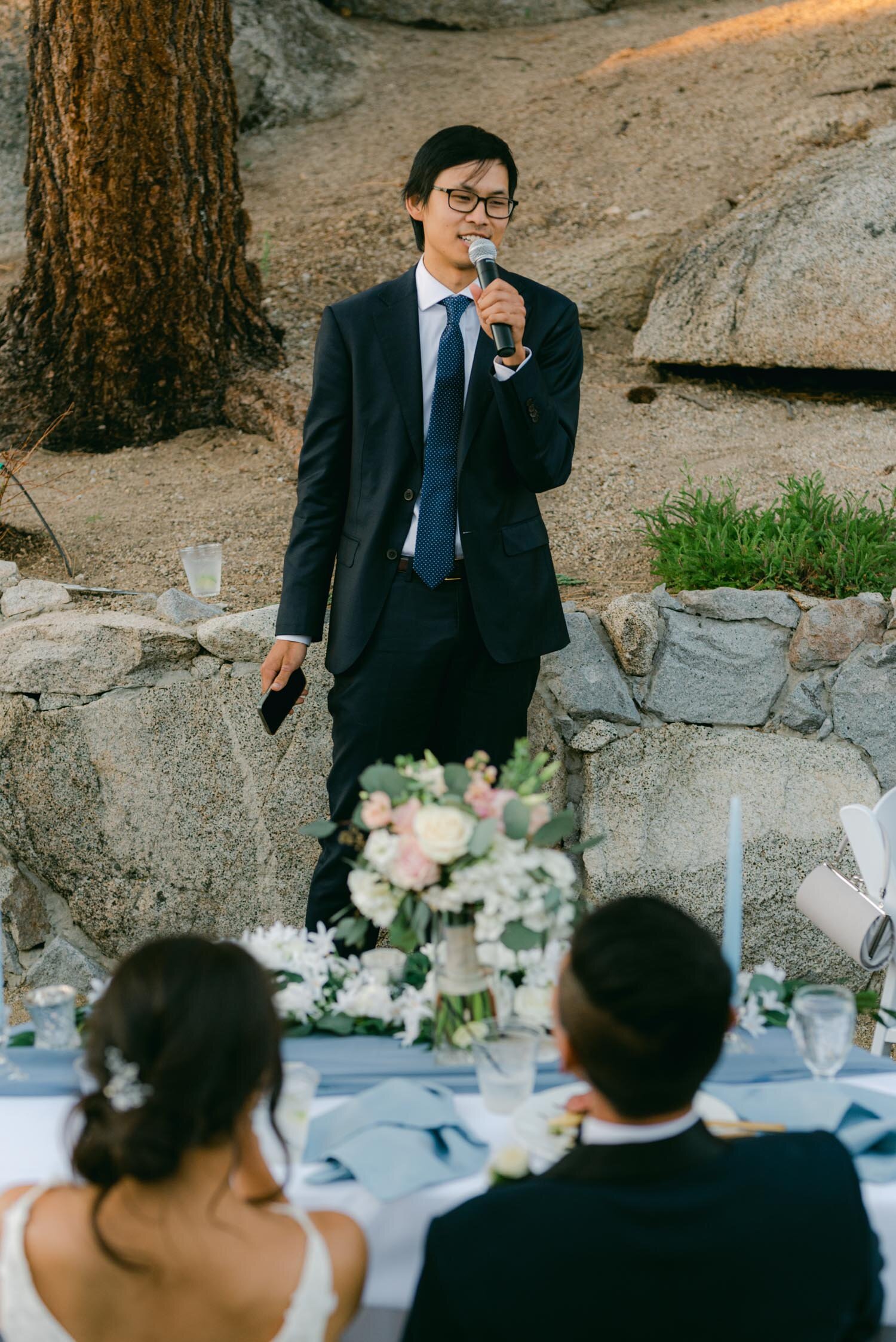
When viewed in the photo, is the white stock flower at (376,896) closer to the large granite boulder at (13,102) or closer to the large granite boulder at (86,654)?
the large granite boulder at (86,654)

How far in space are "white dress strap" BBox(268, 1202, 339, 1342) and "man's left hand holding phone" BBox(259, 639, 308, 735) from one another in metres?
1.60

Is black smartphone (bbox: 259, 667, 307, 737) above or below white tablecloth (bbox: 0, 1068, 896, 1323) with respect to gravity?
above

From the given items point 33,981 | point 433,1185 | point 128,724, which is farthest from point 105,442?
point 433,1185

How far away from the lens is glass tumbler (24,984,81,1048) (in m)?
1.90

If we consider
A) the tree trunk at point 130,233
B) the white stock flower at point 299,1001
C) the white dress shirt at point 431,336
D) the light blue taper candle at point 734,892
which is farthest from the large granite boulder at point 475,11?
the white stock flower at point 299,1001

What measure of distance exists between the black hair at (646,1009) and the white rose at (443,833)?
29 cm

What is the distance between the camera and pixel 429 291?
280cm

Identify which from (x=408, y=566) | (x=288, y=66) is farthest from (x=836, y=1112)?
(x=288, y=66)

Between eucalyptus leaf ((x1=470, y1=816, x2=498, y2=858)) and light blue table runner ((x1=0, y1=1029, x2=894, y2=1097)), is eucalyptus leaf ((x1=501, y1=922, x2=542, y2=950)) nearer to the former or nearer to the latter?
eucalyptus leaf ((x1=470, y1=816, x2=498, y2=858))

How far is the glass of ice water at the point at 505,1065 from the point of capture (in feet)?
5.65

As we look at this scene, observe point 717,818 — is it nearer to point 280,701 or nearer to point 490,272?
point 280,701

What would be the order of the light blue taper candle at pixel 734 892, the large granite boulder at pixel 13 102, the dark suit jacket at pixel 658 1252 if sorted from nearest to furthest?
1. the dark suit jacket at pixel 658 1252
2. the light blue taper candle at pixel 734 892
3. the large granite boulder at pixel 13 102

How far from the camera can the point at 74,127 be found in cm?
452

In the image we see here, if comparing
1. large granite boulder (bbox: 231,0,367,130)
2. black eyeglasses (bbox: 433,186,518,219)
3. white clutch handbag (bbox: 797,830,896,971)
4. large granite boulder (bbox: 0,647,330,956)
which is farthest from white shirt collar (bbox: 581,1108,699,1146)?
large granite boulder (bbox: 231,0,367,130)
